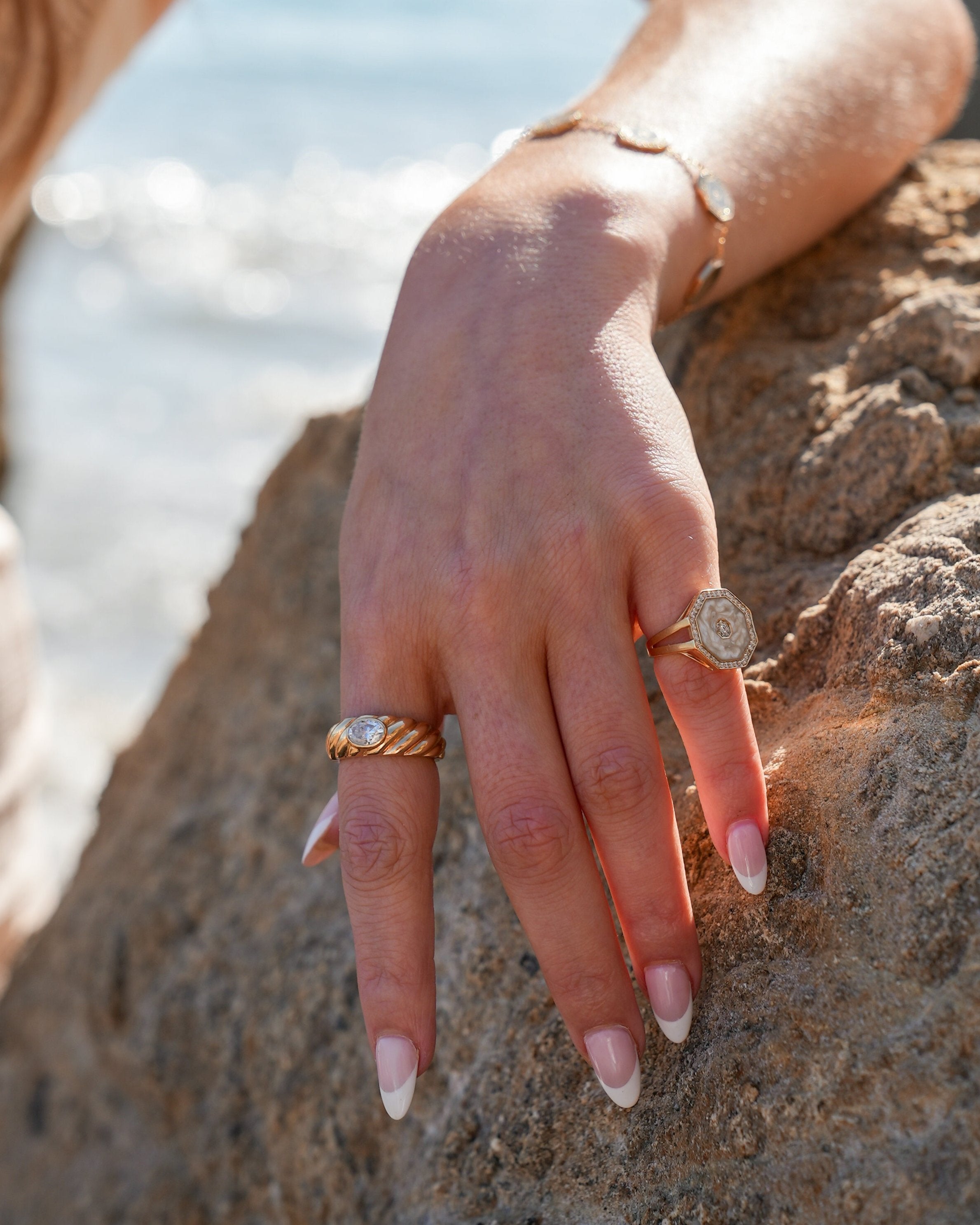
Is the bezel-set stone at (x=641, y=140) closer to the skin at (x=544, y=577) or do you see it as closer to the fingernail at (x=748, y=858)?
the skin at (x=544, y=577)

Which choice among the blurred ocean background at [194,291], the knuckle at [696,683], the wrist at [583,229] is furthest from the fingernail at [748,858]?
the blurred ocean background at [194,291]

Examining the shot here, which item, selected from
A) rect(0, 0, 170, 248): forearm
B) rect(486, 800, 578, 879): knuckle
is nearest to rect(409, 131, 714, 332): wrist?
rect(486, 800, 578, 879): knuckle

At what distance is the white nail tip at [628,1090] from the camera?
2.67 feet

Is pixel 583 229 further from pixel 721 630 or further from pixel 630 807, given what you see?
pixel 630 807

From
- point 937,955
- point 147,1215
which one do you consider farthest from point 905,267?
point 147,1215

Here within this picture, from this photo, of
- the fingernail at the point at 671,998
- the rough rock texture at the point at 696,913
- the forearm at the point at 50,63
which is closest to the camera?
the rough rock texture at the point at 696,913

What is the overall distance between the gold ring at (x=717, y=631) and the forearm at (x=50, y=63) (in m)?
2.00

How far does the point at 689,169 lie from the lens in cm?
110

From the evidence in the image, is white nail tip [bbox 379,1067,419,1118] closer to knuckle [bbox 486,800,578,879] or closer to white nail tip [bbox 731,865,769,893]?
knuckle [bbox 486,800,578,879]

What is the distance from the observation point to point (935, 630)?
2.71 feet

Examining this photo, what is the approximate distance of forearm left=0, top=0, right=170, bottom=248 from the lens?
206 centimetres

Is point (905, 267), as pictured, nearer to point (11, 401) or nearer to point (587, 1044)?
point (587, 1044)

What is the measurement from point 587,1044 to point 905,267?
39.8 inches

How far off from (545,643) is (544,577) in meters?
0.06
